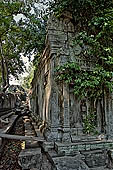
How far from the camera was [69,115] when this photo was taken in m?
4.09

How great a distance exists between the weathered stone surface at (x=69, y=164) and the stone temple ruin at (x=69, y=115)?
0.96 feet

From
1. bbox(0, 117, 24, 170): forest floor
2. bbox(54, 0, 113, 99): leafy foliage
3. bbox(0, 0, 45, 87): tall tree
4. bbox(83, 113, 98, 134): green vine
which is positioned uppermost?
bbox(0, 0, 45, 87): tall tree

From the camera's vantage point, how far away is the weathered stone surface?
2.85 meters

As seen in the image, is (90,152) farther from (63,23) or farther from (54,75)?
(63,23)

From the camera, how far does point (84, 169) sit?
282cm

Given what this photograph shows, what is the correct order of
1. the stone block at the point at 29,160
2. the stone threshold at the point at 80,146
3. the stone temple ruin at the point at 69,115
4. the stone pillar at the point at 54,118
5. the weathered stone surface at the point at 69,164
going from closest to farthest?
the weathered stone surface at the point at 69,164, the stone block at the point at 29,160, the stone threshold at the point at 80,146, the stone temple ruin at the point at 69,115, the stone pillar at the point at 54,118

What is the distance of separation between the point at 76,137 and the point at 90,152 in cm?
54

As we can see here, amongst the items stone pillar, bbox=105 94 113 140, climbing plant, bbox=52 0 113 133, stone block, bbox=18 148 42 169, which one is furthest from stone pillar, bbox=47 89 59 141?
stone pillar, bbox=105 94 113 140

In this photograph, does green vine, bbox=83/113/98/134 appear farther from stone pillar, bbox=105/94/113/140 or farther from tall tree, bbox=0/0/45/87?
tall tree, bbox=0/0/45/87

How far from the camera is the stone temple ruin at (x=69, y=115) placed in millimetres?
3604

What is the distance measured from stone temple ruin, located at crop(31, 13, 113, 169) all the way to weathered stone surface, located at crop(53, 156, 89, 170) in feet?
0.96

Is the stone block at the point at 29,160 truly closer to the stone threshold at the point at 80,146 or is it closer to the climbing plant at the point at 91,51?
the stone threshold at the point at 80,146

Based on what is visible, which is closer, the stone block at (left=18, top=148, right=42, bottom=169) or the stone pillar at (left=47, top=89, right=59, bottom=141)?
the stone block at (left=18, top=148, right=42, bottom=169)

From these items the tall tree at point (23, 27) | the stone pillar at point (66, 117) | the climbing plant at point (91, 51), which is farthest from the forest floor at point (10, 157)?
the tall tree at point (23, 27)
